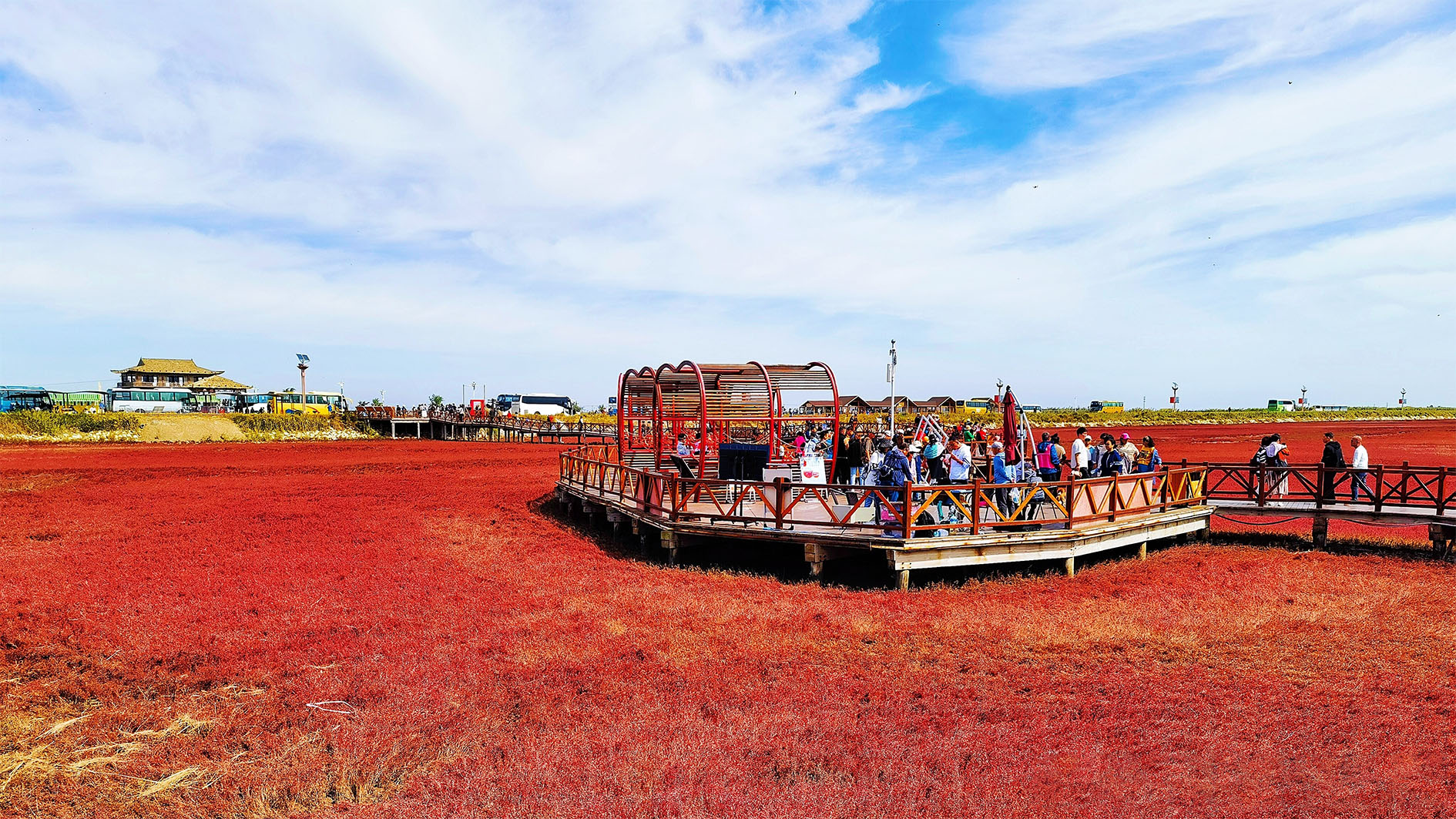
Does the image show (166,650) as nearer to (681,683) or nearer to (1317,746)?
(681,683)

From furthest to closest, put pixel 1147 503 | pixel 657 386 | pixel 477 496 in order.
→ pixel 477 496 < pixel 657 386 < pixel 1147 503

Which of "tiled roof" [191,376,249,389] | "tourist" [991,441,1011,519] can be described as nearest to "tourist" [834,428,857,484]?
"tourist" [991,441,1011,519]

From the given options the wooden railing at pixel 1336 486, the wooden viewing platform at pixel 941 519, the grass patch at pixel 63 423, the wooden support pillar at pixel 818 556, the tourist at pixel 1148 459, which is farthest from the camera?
the grass patch at pixel 63 423

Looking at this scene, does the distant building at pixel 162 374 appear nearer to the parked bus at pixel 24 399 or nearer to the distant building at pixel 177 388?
the distant building at pixel 177 388

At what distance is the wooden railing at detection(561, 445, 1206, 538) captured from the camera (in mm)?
11430

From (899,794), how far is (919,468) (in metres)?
10.2

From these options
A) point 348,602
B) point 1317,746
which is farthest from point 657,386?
point 1317,746

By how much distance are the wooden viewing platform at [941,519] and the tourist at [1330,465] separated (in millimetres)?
2023

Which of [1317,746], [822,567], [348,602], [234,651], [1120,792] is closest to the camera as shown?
→ [1120,792]

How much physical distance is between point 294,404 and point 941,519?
76.4 metres

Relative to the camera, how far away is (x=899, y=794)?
5637 mm

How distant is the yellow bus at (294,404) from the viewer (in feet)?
229

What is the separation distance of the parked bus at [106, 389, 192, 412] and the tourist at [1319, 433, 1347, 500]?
8196 cm

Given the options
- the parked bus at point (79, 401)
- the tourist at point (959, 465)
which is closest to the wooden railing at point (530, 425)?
the parked bus at point (79, 401)
